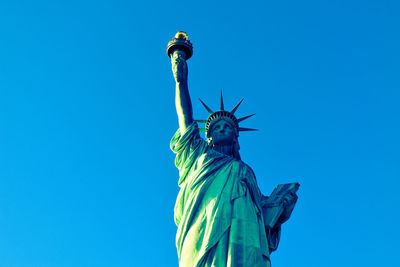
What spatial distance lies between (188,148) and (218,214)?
2320 millimetres

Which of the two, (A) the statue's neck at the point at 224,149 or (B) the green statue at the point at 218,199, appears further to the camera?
(A) the statue's neck at the point at 224,149

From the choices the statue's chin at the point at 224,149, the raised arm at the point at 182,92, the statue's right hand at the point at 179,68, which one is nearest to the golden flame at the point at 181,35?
the raised arm at the point at 182,92

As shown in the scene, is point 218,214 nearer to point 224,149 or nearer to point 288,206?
point 288,206

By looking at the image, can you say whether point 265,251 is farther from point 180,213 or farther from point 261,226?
point 180,213

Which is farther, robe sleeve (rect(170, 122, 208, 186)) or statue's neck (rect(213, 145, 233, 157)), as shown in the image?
statue's neck (rect(213, 145, 233, 157))

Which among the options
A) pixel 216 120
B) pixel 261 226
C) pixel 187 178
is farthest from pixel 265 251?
pixel 216 120

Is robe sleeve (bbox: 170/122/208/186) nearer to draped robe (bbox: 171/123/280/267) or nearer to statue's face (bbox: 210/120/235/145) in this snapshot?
draped robe (bbox: 171/123/280/267)

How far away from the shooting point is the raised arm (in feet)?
42.3

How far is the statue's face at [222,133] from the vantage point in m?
12.6

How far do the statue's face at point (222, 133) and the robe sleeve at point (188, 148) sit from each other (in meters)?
0.26

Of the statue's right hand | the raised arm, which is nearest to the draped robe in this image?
the raised arm

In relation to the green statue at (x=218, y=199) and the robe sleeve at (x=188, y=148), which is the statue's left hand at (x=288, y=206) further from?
the robe sleeve at (x=188, y=148)

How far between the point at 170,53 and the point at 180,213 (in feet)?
13.9

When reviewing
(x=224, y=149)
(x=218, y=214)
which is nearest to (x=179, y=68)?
(x=224, y=149)
